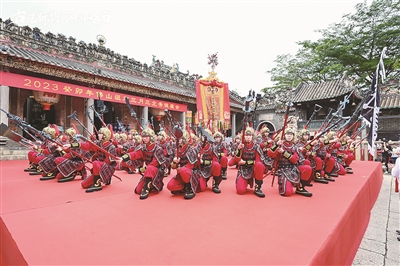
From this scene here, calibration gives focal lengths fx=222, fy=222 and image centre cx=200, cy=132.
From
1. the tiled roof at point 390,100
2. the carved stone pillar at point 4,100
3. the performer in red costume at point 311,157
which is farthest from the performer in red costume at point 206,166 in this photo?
the tiled roof at point 390,100

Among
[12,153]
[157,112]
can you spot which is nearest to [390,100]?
[157,112]

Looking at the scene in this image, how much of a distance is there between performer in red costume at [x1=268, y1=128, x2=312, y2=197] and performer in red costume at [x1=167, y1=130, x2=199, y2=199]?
1435mm

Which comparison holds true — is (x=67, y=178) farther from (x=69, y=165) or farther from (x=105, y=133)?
(x=105, y=133)

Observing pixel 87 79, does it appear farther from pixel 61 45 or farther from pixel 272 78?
pixel 272 78

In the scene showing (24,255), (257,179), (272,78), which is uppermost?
(272,78)

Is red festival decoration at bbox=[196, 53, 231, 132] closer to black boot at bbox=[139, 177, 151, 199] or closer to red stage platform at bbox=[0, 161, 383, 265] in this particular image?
black boot at bbox=[139, 177, 151, 199]

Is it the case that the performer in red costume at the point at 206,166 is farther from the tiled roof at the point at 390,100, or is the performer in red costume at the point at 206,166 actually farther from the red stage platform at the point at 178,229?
the tiled roof at the point at 390,100

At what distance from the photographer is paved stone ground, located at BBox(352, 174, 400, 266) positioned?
109 inches

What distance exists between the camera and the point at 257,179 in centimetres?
408

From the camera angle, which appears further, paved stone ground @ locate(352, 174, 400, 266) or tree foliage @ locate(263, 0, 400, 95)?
tree foliage @ locate(263, 0, 400, 95)

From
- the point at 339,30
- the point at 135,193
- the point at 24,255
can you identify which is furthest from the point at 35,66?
the point at 339,30

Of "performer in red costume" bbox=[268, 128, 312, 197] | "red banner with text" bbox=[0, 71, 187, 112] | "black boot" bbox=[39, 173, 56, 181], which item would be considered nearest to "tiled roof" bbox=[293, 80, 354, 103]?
"red banner with text" bbox=[0, 71, 187, 112]

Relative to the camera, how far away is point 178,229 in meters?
2.50

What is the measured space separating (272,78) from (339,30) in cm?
687
